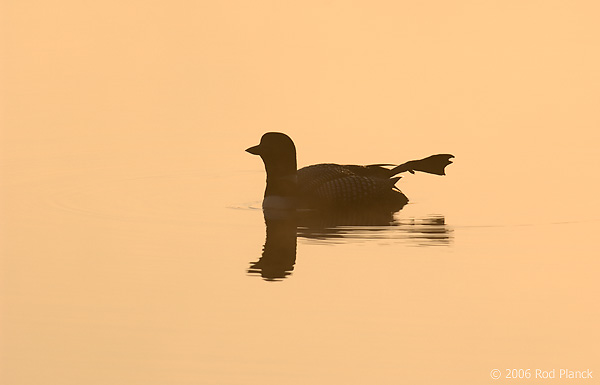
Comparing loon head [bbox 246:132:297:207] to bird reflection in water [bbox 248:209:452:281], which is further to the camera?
loon head [bbox 246:132:297:207]

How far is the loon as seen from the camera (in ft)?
46.9

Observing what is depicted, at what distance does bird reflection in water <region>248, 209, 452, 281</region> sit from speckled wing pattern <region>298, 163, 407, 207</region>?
Result: 0.15 metres

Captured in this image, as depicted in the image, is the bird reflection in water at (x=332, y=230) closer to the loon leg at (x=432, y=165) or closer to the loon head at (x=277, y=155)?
the loon head at (x=277, y=155)

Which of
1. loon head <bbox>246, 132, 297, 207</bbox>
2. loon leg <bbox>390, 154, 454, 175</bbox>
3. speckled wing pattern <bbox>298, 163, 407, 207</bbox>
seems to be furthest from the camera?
loon leg <bbox>390, 154, 454, 175</bbox>

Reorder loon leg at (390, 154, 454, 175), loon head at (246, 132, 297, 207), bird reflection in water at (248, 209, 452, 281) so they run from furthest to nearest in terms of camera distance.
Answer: loon leg at (390, 154, 454, 175) < loon head at (246, 132, 297, 207) < bird reflection in water at (248, 209, 452, 281)

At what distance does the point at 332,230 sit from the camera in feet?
42.9

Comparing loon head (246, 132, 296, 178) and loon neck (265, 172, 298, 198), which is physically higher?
loon head (246, 132, 296, 178)

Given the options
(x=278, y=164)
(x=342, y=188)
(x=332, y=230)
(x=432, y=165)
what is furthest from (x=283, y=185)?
(x=432, y=165)

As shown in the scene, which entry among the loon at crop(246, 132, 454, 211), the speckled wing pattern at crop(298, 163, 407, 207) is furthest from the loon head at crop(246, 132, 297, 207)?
the speckled wing pattern at crop(298, 163, 407, 207)

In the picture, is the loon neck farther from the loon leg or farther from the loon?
the loon leg

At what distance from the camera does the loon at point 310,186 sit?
14.3 metres

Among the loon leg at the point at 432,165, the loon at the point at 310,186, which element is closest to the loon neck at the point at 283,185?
the loon at the point at 310,186

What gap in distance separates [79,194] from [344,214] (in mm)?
3247

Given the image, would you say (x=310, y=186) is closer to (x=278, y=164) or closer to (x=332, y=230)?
(x=278, y=164)
